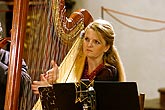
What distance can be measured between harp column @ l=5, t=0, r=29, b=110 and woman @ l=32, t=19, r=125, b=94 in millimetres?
370

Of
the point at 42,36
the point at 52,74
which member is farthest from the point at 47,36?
the point at 52,74

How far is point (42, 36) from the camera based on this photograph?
6.95ft

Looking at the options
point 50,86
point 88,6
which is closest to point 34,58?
point 50,86

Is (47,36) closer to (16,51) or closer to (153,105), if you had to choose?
(16,51)

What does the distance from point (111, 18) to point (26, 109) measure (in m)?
4.27

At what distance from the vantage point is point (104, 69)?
2189 mm

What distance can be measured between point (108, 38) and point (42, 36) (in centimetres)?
37

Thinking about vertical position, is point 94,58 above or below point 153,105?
above

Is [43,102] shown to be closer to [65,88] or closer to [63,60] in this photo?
[65,88]

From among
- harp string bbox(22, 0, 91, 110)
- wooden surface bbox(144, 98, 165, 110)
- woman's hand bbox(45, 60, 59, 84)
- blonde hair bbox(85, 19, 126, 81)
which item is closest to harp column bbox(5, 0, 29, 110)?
woman's hand bbox(45, 60, 59, 84)

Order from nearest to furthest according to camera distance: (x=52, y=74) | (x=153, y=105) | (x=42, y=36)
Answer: (x=52, y=74), (x=42, y=36), (x=153, y=105)

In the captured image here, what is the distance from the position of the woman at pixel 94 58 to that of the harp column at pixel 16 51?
370mm

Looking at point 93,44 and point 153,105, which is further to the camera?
point 153,105

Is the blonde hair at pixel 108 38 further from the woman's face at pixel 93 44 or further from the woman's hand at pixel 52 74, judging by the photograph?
the woman's hand at pixel 52 74
